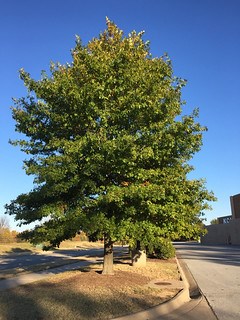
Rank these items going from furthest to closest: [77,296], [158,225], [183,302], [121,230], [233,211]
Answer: [233,211] → [158,225] → [121,230] → [183,302] → [77,296]

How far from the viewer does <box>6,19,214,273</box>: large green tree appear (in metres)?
11.2

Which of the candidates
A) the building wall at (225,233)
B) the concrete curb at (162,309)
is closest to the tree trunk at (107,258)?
the concrete curb at (162,309)

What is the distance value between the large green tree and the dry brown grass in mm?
1327

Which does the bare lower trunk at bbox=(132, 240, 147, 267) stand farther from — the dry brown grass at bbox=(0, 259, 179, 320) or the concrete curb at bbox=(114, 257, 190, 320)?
the concrete curb at bbox=(114, 257, 190, 320)

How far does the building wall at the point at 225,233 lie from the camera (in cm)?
6494

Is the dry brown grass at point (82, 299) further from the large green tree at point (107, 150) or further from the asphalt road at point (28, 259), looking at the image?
the asphalt road at point (28, 259)

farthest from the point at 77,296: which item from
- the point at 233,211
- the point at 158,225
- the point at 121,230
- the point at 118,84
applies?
the point at 233,211

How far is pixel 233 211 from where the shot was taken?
238 ft

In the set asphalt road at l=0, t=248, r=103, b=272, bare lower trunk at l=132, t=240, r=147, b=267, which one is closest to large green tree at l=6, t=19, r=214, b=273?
bare lower trunk at l=132, t=240, r=147, b=267

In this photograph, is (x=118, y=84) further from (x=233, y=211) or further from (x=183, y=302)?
(x=233, y=211)

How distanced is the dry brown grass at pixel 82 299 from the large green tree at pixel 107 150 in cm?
133

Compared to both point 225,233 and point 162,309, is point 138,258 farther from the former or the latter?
point 225,233

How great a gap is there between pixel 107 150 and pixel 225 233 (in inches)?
2565

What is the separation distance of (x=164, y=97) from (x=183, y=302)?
607cm
